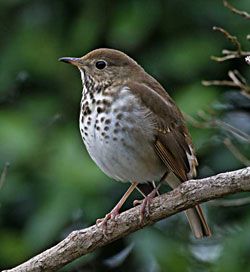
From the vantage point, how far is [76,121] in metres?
6.05

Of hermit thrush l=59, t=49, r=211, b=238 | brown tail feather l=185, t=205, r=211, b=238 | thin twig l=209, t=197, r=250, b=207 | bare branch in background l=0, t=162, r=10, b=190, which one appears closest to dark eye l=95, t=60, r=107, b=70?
hermit thrush l=59, t=49, r=211, b=238

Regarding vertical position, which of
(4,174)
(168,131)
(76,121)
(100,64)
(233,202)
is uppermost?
(100,64)

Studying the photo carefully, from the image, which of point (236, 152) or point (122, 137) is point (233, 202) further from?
point (122, 137)

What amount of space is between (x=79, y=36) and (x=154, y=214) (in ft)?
5.89

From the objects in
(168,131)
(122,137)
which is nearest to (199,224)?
(168,131)

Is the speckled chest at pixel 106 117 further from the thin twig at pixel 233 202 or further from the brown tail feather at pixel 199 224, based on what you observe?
the thin twig at pixel 233 202

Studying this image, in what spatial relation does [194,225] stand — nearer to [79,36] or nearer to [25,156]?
[25,156]

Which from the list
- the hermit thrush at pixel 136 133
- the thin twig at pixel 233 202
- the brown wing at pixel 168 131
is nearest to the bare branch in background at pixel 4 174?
the hermit thrush at pixel 136 133

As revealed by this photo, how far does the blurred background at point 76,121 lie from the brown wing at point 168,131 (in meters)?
0.41

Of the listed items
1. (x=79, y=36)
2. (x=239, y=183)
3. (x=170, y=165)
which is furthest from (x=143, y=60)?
Answer: (x=239, y=183)

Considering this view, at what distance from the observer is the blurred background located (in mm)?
5715

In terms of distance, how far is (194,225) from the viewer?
5109 mm

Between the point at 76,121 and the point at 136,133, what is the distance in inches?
45.9

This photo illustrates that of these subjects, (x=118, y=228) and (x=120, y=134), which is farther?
(x=120, y=134)
